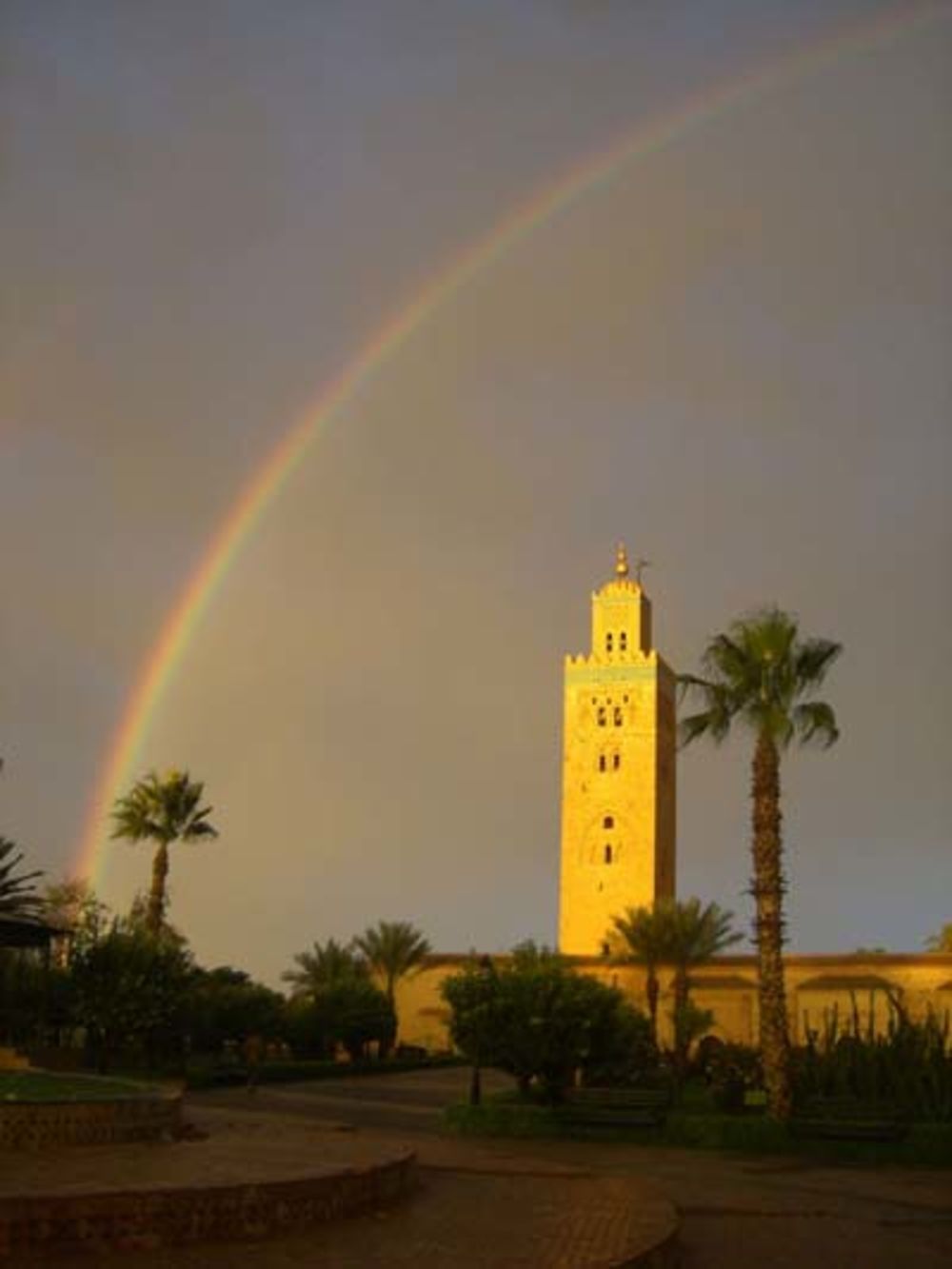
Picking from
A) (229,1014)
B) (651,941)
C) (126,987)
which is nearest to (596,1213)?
(126,987)

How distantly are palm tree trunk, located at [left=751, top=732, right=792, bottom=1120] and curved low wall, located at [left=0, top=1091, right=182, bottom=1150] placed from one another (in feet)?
38.4

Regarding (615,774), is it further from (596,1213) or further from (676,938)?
(596,1213)

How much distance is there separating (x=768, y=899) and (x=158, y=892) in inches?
994

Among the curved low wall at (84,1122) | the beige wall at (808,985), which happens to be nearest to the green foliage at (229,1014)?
the beige wall at (808,985)

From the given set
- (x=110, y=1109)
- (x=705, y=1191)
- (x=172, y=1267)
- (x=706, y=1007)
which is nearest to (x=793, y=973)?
(x=706, y=1007)

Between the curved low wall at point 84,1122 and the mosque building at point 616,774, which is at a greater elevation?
the mosque building at point 616,774

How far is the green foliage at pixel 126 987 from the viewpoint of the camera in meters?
32.2

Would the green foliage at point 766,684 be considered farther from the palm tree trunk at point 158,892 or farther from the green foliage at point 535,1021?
the palm tree trunk at point 158,892

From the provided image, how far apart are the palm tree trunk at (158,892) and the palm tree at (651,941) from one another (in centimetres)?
1723

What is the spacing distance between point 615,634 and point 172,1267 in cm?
7678

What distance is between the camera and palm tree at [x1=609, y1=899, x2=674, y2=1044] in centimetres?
5166

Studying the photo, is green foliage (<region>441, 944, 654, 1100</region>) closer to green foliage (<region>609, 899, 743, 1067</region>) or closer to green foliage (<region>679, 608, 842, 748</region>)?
green foliage (<region>679, 608, 842, 748</region>)

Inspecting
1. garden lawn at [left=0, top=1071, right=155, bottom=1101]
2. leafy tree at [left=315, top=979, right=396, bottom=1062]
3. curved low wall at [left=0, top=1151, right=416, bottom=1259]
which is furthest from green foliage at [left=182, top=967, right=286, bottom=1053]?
curved low wall at [left=0, top=1151, right=416, bottom=1259]

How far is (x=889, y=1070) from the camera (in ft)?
79.6
